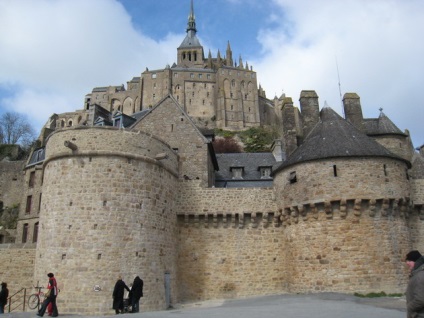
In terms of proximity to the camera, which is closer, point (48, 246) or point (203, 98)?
point (48, 246)

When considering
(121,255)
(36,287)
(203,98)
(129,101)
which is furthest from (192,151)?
(129,101)

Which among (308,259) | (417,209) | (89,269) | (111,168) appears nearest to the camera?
(89,269)

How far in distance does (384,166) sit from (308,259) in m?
5.46

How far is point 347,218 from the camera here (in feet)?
56.4

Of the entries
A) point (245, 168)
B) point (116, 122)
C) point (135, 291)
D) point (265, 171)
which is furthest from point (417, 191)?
point (116, 122)

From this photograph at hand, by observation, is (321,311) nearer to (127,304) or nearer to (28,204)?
(127,304)

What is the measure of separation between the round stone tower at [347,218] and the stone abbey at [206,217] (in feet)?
0.15

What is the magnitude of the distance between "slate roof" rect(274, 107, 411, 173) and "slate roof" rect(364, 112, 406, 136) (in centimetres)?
540

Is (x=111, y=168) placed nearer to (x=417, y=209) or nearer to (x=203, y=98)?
(x=417, y=209)

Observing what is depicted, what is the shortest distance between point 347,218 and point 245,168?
37.1 feet

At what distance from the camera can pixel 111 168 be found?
1623cm

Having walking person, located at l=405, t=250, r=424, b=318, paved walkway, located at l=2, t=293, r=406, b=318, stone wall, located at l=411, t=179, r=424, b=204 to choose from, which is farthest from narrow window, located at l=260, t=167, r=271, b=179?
walking person, located at l=405, t=250, r=424, b=318

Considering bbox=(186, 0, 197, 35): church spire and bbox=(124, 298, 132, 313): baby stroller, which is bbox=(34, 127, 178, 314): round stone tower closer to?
bbox=(124, 298, 132, 313): baby stroller

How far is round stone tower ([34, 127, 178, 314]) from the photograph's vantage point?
14828mm
